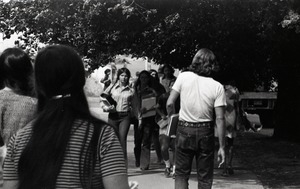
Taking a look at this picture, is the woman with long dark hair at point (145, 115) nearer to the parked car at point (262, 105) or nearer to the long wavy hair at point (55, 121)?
the long wavy hair at point (55, 121)

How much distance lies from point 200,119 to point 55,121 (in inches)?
166

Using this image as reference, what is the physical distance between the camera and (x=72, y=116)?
8.99ft

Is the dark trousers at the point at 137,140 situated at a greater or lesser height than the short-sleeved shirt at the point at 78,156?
lesser

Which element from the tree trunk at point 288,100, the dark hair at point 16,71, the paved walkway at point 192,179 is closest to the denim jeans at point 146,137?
the paved walkway at point 192,179

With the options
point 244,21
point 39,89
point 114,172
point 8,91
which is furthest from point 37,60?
point 244,21

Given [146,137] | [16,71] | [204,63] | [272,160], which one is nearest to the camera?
[16,71]

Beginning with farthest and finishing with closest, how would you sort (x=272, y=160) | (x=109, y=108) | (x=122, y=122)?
(x=272, y=160)
(x=122, y=122)
(x=109, y=108)

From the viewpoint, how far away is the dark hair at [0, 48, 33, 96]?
445 centimetres

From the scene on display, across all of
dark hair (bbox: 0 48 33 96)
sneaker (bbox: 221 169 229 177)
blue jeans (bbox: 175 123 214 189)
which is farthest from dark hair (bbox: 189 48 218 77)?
sneaker (bbox: 221 169 229 177)

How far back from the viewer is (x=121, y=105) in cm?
1101

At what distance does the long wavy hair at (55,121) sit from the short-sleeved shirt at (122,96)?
8.22 metres

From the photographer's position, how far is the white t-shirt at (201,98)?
22.3 ft

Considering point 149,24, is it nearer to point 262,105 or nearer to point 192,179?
point 192,179

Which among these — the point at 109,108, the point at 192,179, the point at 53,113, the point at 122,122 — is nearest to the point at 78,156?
the point at 53,113
